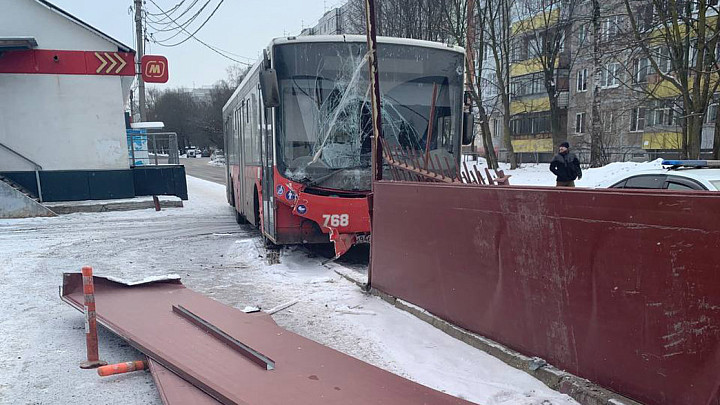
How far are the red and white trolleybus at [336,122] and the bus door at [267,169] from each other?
0.06 ft

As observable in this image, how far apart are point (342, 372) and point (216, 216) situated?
1221cm

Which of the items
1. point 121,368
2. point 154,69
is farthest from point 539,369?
point 154,69

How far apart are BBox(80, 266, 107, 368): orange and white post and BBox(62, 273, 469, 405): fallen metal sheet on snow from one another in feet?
0.86

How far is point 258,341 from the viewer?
427 centimetres

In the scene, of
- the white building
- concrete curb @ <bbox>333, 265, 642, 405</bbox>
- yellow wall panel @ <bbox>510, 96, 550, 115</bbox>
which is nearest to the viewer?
concrete curb @ <bbox>333, 265, 642, 405</bbox>

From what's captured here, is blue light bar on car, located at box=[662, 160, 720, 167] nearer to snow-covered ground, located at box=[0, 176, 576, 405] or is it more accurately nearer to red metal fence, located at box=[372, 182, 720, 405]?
red metal fence, located at box=[372, 182, 720, 405]

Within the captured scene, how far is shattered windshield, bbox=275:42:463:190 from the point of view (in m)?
7.19

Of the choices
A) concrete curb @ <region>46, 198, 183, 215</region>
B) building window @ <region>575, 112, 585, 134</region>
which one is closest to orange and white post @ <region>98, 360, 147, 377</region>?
concrete curb @ <region>46, 198, 183, 215</region>

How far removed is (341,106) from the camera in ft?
23.9

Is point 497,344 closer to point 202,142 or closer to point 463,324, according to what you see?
point 463,324

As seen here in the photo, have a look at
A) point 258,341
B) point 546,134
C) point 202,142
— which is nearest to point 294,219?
point 258,341

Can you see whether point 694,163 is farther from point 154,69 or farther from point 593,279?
point 154,69

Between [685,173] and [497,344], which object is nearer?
[497,344]

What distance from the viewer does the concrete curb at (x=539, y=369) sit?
3.09 m
